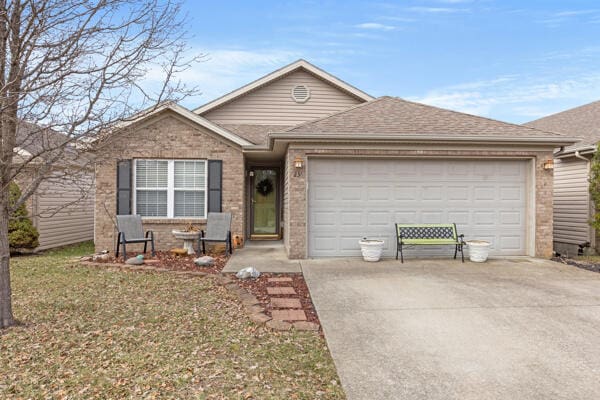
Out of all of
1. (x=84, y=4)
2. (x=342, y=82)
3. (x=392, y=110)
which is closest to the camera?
(x=84, y=4)

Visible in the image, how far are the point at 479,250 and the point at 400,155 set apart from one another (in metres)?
2.59

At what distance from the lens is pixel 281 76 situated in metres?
12.6

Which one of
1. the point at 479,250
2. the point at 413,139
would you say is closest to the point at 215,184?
the point at 413,139

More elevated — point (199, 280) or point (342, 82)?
point (342, 82)

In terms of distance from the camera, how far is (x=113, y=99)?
4.42 meters

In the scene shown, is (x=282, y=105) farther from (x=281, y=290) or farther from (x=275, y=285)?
(x=281, y=290)

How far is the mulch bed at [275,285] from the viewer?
480 centimetres

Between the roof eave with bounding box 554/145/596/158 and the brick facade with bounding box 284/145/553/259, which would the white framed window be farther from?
the roof eave with bounding box 554/145/596/158

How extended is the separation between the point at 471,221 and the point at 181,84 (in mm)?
6910

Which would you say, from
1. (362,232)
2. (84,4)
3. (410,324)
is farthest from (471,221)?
(84,4)

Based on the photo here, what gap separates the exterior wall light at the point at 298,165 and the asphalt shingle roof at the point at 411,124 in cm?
58

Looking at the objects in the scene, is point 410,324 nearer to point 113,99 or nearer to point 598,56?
point 113,99

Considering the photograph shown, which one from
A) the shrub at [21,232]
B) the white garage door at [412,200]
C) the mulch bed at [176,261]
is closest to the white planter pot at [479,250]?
the white garage door at [412,200]

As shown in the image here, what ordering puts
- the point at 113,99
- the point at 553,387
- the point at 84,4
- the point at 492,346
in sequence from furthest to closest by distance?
the point at 113,99, the point at 84,4, the point at 492,346, the point at 553,387
